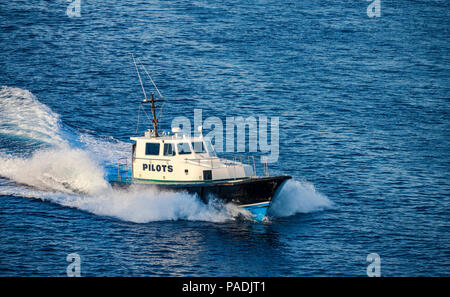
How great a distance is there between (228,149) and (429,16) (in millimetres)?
39200

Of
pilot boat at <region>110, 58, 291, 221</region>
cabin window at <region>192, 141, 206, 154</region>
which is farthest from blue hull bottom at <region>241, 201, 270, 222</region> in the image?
cabin window at <region>192, 141, 206, 154</region>

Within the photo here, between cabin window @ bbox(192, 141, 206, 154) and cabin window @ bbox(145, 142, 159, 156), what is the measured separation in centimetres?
197

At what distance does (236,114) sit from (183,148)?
16594 mm

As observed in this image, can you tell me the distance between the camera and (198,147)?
105ft

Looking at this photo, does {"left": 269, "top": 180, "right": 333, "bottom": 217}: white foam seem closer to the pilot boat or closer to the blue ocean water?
the blue ocean water

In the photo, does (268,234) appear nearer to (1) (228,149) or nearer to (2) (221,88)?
(1) (228,149)

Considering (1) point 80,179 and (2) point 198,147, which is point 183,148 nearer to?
(2) point 198,147

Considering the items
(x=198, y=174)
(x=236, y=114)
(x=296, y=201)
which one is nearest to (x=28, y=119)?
(x=236, y=114)

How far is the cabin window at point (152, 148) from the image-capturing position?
106 ft

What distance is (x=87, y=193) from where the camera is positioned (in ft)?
114

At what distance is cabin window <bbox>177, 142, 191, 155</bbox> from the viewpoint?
3167 cm

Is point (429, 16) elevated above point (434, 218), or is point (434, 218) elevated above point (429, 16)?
point (429, 16)

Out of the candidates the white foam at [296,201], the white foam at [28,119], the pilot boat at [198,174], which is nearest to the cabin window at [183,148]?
the pilot boat at [198,174]
